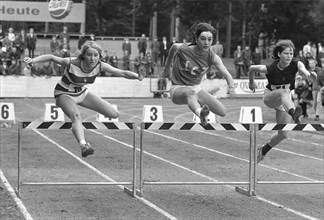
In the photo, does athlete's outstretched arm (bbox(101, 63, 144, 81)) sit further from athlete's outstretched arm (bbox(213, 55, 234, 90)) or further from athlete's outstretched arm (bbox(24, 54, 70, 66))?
athlete's outstretched arm (bbox(213, 55, 234, 90))

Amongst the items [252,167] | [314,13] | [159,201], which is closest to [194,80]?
[159,201]

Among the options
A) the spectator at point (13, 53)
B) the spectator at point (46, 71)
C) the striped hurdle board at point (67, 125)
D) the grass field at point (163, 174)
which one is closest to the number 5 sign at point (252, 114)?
the grass field at point (163, 174)

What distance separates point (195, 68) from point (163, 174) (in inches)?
259

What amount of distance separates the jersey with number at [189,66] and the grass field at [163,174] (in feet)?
9.87

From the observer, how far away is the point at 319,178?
650 inches

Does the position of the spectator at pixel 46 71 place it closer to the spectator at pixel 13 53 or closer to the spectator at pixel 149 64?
the spectator at pixel 13 53

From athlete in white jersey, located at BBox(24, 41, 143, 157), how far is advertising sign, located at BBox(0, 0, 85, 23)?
3735 cm

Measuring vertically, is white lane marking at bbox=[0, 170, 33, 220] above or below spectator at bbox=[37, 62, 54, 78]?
below

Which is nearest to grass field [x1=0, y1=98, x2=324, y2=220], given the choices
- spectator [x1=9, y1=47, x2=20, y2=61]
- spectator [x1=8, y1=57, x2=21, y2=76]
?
spectator [x1=8, y1=57, x2=21, y2=76]

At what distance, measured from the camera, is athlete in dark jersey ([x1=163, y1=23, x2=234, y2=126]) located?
1005cm

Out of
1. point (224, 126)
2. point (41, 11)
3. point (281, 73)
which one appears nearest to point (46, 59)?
point (281, 73)

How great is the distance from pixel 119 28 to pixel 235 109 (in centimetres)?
3541

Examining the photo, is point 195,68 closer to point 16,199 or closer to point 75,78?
point 75,78

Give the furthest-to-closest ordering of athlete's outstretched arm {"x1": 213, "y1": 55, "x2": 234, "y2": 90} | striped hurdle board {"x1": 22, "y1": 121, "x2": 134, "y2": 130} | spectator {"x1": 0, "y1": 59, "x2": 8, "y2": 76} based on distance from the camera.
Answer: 1. spectator {"x1": 0, "y1": 59, "x2": 8, "y2": 76}
2. striped hurdle board {"x1": 22, "y1": 121, "x2": 134, "y2": 130}
3. athlete's outstretched arm {"x1": 213, "y1": 55, "x2": 234, "y2": 90}
